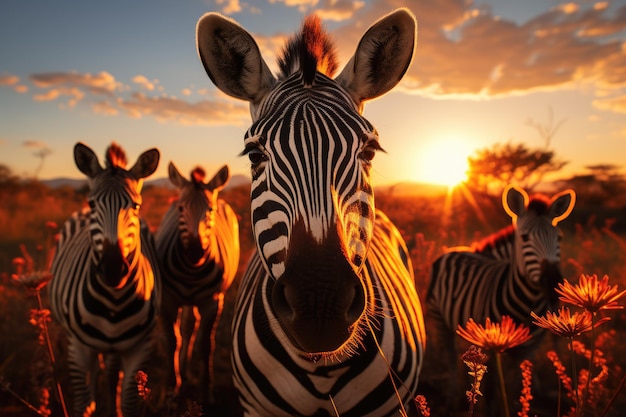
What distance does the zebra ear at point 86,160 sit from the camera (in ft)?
13.6

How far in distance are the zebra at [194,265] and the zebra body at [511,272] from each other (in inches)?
134

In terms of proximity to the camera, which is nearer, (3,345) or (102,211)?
(102,211)

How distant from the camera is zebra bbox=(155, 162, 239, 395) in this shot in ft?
17.2

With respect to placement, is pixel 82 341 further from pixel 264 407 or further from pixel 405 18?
pixel 405 18

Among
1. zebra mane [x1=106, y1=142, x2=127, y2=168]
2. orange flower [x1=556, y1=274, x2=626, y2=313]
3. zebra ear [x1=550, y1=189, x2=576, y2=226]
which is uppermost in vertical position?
zebra mane [x1=106, y1=142, x2=127, y2=168]

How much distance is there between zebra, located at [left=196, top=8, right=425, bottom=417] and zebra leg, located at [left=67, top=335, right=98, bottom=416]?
2.39 meters

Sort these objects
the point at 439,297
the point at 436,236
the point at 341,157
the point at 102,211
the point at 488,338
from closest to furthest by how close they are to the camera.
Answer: the point at 488,338 → the point at 341,157 → the point at 102,211 → the point at 439,297 → the point at 436,236

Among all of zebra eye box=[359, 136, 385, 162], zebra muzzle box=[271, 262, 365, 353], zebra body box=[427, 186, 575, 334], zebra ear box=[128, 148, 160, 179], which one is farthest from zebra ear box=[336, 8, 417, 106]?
zebra body box=[427, 186, 575, 334]

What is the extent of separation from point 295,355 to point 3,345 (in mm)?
5910

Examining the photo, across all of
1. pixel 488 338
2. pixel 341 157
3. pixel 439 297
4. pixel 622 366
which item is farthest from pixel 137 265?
pixel 622 366

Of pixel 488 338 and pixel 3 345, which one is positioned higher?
pixel 488 338

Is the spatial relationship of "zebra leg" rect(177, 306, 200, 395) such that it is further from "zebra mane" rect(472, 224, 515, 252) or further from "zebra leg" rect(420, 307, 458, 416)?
"zebra mane" rect(472, 224, 515, 252)

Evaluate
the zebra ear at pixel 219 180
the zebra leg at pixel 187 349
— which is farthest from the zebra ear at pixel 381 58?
the zebra leg at pixel 187 349

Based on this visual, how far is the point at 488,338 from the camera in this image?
1.18 m
